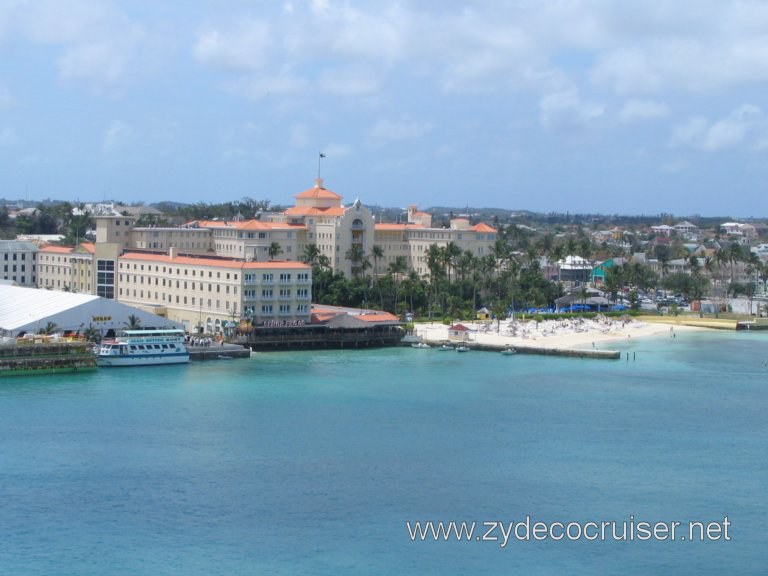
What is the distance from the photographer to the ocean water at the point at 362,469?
94.0ft

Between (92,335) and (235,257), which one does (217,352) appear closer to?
(92,335)

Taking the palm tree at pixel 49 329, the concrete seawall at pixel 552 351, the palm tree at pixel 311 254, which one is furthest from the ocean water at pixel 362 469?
the palm tree at pixel 311 254

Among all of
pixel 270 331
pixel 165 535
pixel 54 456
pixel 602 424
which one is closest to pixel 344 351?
pixel 270 331

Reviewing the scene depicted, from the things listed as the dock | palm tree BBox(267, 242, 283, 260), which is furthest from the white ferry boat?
palm tree BBox(267, 242, 283, 260)

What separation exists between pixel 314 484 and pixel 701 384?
26.5 metres

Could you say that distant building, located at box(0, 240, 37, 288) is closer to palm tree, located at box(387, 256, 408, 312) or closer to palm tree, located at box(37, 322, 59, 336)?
palm tree, located at box(37, 322, 59, 336)

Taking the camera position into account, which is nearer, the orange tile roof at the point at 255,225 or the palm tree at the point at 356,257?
the orange tile roof at the point at 255,225

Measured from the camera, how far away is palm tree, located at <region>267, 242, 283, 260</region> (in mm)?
77812

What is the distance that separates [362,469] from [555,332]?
138 feet

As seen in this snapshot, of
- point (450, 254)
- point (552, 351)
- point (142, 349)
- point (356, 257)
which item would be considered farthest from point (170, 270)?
point (552, 351)

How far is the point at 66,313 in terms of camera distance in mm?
60594

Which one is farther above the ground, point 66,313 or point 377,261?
point 377,261

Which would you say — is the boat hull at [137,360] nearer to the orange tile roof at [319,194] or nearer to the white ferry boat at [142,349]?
the white ferry boat at [142,349]

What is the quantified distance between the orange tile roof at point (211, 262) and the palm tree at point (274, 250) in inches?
305
